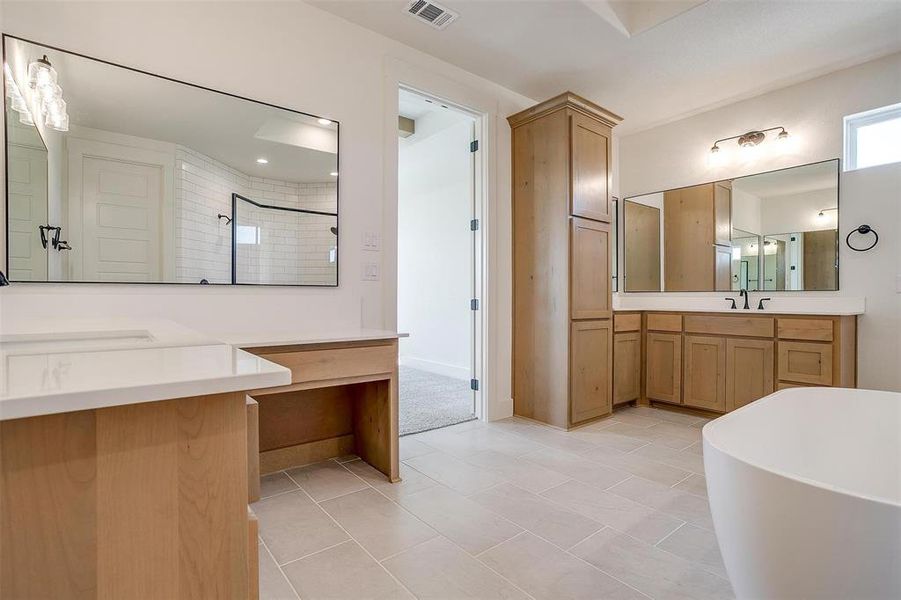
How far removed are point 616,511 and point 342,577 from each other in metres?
1.21

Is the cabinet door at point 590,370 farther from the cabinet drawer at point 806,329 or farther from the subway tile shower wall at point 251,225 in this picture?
the subway tile shower wall at point 251,225

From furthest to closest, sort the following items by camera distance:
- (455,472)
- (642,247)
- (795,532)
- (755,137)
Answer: (642,247) → (755,137) → (455,472) → (795,532)


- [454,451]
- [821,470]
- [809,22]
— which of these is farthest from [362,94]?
[821,470]

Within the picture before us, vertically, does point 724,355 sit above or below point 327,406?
above

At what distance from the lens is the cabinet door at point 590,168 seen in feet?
10.5

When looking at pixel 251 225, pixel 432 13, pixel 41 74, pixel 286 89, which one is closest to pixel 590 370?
pixel 251 225

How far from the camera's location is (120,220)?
1.95 metres

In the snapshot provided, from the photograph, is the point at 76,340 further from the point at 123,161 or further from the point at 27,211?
the point at 123,161

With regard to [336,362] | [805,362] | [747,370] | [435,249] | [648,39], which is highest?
[648,39]

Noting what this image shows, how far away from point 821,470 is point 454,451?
70.6 inches

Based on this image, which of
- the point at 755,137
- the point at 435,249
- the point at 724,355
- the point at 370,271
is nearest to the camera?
the point at 370,271

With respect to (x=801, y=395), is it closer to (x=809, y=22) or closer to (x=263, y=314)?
(x=809, y=22)

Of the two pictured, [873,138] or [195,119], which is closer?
[195,119]

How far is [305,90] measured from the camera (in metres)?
2.52
